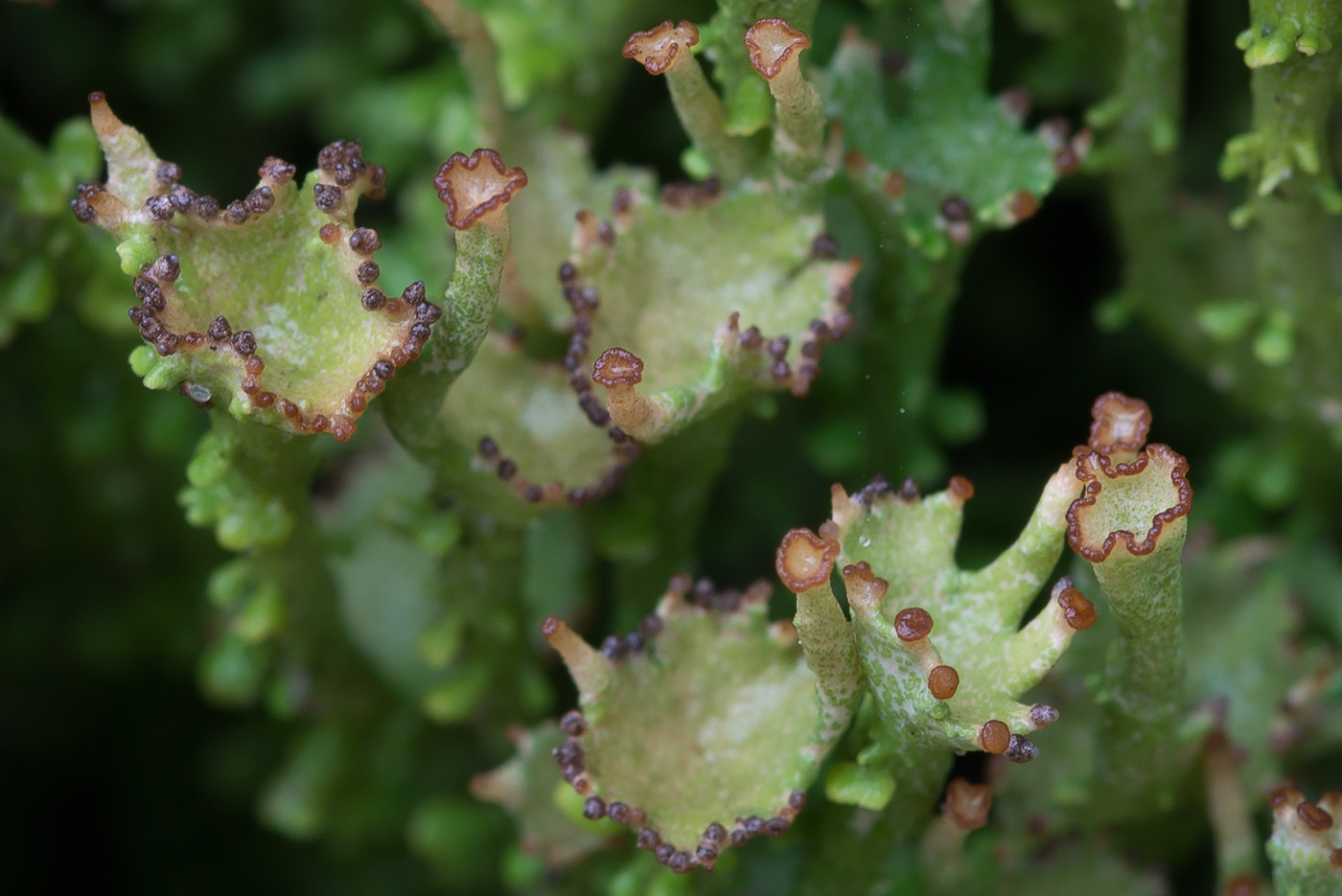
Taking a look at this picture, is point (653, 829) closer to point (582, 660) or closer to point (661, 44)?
point (582, 660)

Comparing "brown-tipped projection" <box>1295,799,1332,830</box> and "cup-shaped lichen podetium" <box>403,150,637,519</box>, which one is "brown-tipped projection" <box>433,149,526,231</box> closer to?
"cup-shaped lichen podetium" <box>403,150,637,519</box>

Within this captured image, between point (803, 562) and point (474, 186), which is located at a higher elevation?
point (474, 186)

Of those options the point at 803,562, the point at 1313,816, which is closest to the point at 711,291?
the point at 803,562

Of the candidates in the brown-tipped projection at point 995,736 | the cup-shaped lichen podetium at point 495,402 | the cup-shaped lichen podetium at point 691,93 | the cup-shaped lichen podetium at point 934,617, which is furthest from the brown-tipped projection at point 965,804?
the cup-shaped lichen podetium at point 691,93

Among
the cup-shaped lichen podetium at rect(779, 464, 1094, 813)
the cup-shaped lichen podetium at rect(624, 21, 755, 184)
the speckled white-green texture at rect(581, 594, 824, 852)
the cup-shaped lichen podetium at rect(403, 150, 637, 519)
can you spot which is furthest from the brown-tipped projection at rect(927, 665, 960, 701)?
the cup-shaped lichen podetium at rect(624, 21, 755, 184)

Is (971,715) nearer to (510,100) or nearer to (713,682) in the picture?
(713,682)
